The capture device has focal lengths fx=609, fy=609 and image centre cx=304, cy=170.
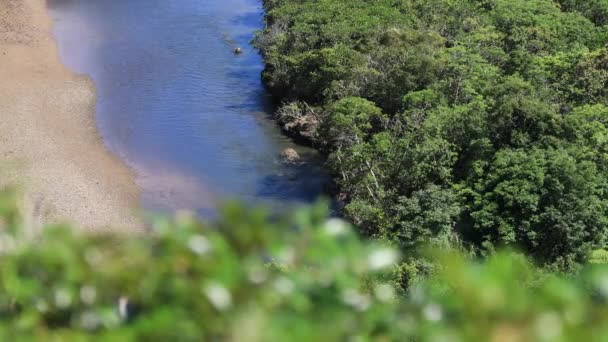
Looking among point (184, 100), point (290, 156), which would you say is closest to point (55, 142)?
point (184, 100)

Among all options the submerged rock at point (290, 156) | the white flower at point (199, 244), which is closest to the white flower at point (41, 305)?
the white flower at point (199, 244)

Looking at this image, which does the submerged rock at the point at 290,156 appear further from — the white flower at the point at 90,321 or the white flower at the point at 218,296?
the white flower at the point at 218,296

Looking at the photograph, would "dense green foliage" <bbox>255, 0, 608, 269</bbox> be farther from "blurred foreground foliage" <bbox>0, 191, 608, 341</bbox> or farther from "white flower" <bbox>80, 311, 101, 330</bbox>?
"white flower" <bbox>80, 311, 101, 330</bbox>

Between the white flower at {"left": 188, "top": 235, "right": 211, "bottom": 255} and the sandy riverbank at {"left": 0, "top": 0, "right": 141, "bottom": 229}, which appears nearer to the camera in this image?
the white flower at {"left": 188, "top": 235, "right": 211, "bottom": 255}

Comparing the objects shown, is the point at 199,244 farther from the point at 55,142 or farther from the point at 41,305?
the point at 55,142

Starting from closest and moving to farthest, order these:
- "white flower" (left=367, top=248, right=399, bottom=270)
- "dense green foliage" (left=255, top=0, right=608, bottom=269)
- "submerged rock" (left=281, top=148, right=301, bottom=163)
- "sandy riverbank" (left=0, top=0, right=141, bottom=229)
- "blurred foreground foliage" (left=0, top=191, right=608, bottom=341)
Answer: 1. "blurred foreground foliage" (left=0, top=191, right=608, bottom=341)
2. "white flower" (left=367, top=248, right=399, bottom=270)
3. "dense green foliage" (left=255, top=0, right=608, bottom=269)
4. "sandy riverbank" (left=0, top=0, right=141, bottom=229)
5. "submerged rock" (left=281, top=148, right=301, bottom=163)

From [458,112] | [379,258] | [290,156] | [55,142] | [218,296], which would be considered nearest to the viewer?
[218,296]

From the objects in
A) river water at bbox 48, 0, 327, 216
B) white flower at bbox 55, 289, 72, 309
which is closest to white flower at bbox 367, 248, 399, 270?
white flower at bbox 55, 289, 72, 309
